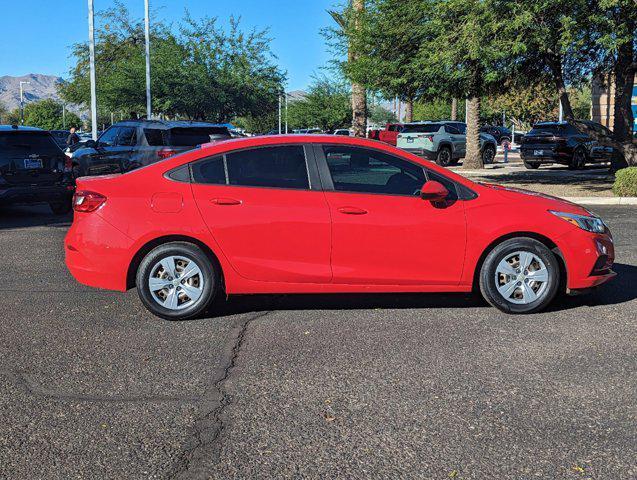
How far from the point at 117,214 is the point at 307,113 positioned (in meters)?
55.8

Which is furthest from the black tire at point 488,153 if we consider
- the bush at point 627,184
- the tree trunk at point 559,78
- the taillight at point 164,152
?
the taillight at point 164,152

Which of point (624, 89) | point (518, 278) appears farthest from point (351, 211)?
point (624, 89)

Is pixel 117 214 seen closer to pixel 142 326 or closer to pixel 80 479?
pixel 142 326

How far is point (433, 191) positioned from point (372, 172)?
1.92 feet

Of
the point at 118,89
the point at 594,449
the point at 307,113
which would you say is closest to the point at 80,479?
the point at 594,449

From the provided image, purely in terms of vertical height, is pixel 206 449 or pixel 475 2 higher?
pixel 475 2

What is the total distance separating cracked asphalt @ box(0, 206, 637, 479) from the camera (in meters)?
3.76

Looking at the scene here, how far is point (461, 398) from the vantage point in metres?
4.62

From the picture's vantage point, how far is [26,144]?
1326 centimetres

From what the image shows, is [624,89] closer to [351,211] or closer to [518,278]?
[518,278]

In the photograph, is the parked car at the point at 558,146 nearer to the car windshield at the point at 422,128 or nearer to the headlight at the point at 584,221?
the car windshield at the point at 422,128

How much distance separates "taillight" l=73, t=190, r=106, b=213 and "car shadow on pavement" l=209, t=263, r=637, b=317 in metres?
1.34

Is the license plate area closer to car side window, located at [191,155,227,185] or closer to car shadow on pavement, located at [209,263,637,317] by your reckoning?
car shadow on pavement, located at [209,263,637,317]

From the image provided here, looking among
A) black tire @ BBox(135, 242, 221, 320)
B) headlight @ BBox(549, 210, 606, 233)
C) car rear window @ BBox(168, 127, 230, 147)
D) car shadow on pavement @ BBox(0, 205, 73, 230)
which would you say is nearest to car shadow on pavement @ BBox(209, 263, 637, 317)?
black tire @ BBox(135, 242, 221, 320)
